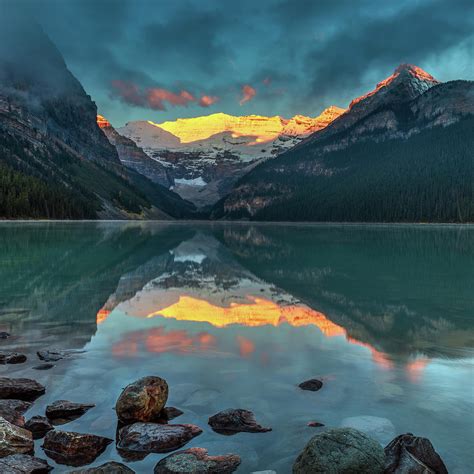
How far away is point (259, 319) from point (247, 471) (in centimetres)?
1270

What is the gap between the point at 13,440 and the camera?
8.73 metres

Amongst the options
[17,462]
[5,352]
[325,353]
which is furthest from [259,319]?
[17,462]

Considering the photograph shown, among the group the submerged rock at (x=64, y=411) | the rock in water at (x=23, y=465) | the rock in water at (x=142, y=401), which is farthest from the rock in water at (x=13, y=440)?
the rock in water at (x=142, y=401)

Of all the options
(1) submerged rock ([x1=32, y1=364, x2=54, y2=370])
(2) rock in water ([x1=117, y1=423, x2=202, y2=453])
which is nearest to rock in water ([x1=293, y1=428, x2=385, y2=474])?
(2) rock in water ([x1=117, y1=423, x2=202, y2=453])

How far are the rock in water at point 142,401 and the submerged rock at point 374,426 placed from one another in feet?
14.1

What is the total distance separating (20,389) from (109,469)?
16.0 feet

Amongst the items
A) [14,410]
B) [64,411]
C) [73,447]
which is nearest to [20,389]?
[14,410]

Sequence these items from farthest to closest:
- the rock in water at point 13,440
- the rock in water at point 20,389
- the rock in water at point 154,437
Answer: the rock in water at point 20,389 → the rock in water at point 154,437 → the rock in water at point 13,440

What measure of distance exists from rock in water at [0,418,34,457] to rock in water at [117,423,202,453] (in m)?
1.74

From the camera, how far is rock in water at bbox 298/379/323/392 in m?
12.3

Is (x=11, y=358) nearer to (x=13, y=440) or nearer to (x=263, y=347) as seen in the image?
(x=13, y=440)

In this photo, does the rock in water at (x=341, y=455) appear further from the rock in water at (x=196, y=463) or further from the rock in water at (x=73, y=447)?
the rock in water at (x=73, y=447)

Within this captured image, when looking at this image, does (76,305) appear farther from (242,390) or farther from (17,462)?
(17,462)

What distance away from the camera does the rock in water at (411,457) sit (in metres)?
7.87
